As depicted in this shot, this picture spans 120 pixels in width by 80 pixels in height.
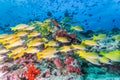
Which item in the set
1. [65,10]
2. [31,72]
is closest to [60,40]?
[31,72]

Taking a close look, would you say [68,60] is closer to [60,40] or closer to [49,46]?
[60,40]

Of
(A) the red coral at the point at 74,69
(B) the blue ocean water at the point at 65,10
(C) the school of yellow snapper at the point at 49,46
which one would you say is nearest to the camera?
(C) the school of yellow snapper at the point at 49,46

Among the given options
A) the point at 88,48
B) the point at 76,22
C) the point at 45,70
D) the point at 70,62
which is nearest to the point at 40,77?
the point at 45,70

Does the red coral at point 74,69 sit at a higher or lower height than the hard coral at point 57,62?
lower

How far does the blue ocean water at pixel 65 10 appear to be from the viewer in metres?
8.48

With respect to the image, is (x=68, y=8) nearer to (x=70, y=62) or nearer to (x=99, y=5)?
(x=99, y=5)

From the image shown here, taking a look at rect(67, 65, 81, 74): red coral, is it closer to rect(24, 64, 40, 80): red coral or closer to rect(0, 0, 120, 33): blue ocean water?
rect(24, 64, 40, 80): red coral

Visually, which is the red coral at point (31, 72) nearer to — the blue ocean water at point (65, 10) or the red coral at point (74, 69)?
the red coral at point (74, 69)

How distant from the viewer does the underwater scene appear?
5.24m

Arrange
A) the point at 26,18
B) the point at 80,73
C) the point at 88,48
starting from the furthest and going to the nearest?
the point at 26,18
the point at 88,48
the point at 80,73

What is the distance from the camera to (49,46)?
6.39 meters

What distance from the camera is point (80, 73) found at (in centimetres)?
517

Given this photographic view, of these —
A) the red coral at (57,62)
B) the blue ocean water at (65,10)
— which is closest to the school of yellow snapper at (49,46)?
the red coral at (57,62)

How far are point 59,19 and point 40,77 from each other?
4.05m
